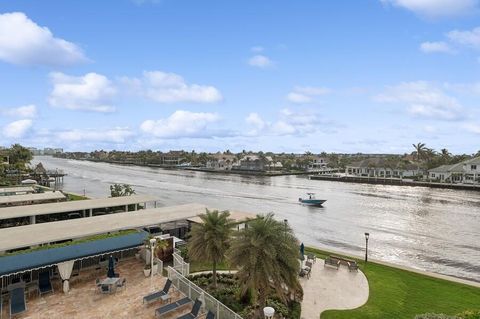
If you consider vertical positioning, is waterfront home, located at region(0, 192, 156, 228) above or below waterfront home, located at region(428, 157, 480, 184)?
below

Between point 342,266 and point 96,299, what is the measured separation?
17.3 metres

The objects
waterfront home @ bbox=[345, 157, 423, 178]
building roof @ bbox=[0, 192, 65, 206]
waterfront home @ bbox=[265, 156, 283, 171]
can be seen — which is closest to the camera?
building roof @ bbox=[0, 192, 65, 206]

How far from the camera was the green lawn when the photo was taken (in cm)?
1770

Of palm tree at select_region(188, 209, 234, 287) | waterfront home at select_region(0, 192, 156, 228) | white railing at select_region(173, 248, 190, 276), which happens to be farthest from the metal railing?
waterfront home at select_region(0, 192, 156, 228)

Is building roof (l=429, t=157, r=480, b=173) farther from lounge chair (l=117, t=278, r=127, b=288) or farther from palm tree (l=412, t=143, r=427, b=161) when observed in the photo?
lounge chair (l=117, t=278, r=127, b=288)

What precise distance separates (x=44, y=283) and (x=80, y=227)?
6593mm

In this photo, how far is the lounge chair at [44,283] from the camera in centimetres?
1688

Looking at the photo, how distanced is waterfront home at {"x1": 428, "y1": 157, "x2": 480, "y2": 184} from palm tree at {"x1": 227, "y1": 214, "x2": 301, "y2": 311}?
116 m

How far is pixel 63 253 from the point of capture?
1806cm

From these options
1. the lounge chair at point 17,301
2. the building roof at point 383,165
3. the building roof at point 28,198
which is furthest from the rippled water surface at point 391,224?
the building roof at point 383,165

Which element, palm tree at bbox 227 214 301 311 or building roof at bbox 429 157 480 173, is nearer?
palm tree at bbox 227 214 301 311

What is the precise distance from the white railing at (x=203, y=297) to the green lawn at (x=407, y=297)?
5.59 meters

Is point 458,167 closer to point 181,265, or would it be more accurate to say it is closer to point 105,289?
point 181,265

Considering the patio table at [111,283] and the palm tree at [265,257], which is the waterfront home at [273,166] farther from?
the palm tree at [265,257]
